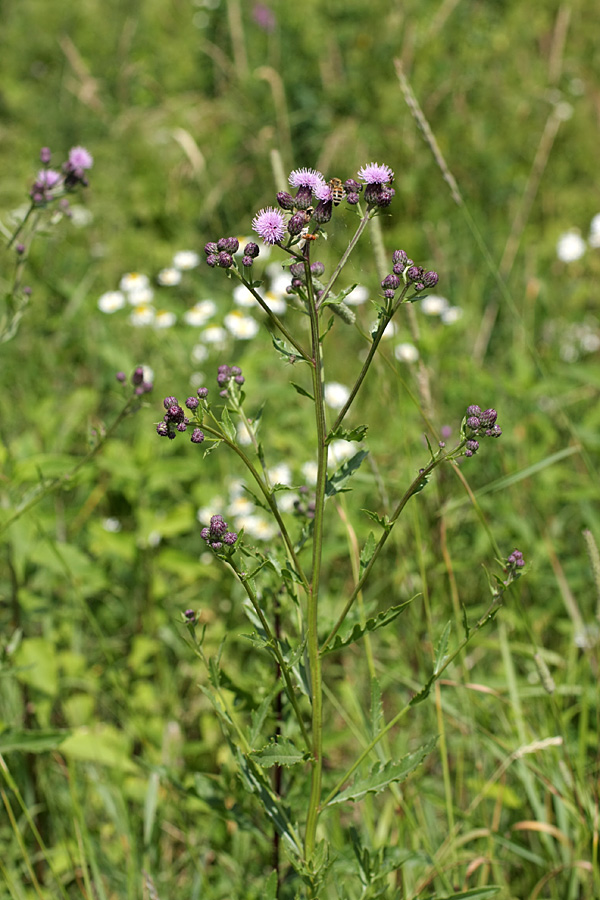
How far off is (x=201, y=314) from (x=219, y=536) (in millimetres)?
2815

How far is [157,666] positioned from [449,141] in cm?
476

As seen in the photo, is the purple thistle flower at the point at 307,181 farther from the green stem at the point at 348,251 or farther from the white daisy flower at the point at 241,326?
the white daisy flower at the point at 241,326

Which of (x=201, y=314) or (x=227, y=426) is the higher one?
(x=201, y=314)

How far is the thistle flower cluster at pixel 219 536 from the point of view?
1234 millimetres

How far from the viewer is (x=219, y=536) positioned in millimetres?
1246

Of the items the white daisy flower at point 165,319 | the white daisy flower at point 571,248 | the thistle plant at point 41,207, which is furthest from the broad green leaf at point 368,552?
the white daisy flower at point 571,248

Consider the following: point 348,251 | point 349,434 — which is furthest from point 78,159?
point 349,434

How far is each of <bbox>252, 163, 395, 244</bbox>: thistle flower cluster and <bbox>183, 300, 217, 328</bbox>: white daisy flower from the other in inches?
102

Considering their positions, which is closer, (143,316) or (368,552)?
(368,552)

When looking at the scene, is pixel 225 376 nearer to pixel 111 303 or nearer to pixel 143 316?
pixel 143 316

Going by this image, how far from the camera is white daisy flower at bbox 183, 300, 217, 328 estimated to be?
3.85m

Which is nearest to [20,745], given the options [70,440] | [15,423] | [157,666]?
[157,666]

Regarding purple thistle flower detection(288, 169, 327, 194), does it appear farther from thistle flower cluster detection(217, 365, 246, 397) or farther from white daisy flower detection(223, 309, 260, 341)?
white daisy flower detection(223, 309, 260, 341)

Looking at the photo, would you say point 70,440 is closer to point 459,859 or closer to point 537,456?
point 537,456
